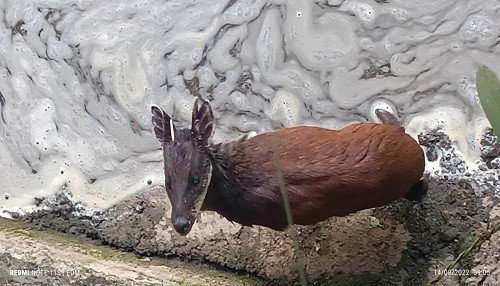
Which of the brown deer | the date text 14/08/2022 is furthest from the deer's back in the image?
the date text 14/08/2022

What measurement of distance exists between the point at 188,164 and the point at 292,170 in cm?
18

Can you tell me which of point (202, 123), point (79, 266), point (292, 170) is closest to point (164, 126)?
point (202, 123)

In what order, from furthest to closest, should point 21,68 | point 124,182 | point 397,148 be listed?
point 21,68
point 124,182
point 397,148

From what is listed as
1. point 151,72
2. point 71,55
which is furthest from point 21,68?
point 151,72

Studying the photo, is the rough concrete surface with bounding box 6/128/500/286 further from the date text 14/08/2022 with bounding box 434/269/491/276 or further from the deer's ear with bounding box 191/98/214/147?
the deer's ear with bounding box 191/98/214/147

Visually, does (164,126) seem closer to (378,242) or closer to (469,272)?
(378,242)

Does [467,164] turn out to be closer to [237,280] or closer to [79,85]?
[237,280]

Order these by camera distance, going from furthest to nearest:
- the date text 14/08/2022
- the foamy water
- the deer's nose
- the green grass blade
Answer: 1. the foamy water
2. the date text 14/08/2022
3. the deer's nose
4. the green grass blade

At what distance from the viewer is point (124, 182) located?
63.3 inches

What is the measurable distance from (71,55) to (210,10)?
34 cm

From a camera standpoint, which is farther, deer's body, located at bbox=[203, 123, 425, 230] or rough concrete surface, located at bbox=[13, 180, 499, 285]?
rough concrete surface, located at bbox=[13, 180, 499, 285]

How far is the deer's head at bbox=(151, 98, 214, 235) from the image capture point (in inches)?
45.7

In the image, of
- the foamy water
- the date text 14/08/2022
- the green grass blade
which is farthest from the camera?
the foamy water

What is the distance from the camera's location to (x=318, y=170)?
122 cm
